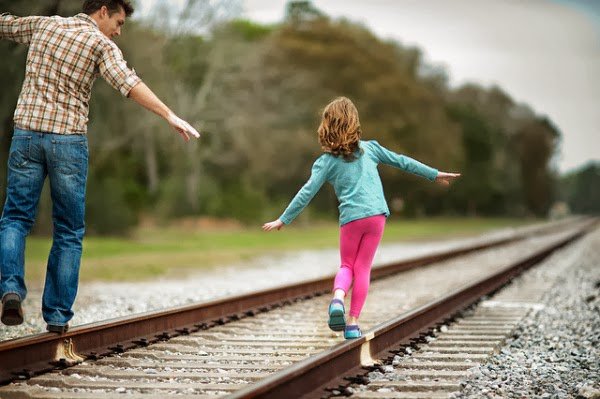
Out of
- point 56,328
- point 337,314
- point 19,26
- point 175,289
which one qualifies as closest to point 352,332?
point 337,314

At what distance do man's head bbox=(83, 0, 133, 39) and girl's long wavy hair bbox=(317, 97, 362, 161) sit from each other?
1446mm

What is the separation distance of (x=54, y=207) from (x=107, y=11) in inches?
50.5

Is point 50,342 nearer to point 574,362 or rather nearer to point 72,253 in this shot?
point 72,253

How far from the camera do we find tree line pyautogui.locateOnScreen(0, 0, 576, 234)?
2819cm

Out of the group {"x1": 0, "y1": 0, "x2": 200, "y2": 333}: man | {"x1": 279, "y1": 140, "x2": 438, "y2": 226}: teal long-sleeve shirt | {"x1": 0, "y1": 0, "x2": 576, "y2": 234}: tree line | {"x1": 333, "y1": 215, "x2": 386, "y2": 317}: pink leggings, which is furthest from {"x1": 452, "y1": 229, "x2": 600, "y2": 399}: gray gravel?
{"x1": 0, "y1": 0, "x2": 576, "y2": 234}: tree line

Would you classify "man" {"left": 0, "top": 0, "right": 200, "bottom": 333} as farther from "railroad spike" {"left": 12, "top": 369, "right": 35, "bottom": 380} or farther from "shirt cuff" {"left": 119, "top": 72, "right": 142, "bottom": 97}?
"railroad spike" {"left": 12, "top": 369, "right": 35, "bottom": 380}

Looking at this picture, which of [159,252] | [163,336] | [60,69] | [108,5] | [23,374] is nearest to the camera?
[23,374]

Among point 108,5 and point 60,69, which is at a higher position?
point 108,5

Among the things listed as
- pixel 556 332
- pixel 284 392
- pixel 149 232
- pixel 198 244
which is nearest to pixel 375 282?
pixel 556 332

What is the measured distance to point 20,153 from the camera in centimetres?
541

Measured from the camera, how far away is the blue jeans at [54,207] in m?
5.38

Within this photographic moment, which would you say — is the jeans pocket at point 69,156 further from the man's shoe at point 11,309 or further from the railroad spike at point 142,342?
the railroad spike at point 142,342

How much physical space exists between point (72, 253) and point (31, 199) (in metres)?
0.44

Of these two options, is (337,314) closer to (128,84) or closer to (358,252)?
(358,252)
